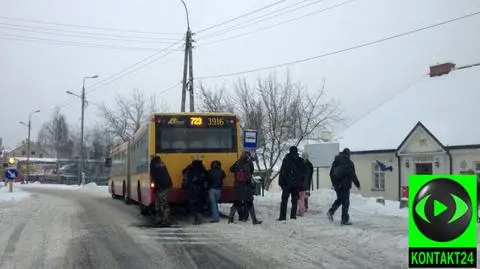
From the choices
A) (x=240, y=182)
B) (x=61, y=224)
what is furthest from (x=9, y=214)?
(x=240, y=182)

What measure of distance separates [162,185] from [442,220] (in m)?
10.1

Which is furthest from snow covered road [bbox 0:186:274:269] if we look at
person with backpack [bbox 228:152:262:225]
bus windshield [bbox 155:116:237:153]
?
bus windshield [bbox 155:116:237:153]

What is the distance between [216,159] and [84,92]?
37.6 metres

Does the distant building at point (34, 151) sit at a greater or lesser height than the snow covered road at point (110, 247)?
greater

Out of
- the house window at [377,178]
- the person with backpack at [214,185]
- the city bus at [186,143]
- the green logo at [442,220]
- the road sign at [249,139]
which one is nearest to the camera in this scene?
the green logo at [442,220]

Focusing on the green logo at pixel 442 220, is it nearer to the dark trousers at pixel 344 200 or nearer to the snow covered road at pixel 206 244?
the snow covered road at pixel 206 244

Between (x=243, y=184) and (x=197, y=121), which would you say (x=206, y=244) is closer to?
(x=243, y=184)

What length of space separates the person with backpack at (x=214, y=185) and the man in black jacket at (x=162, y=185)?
3.48ft

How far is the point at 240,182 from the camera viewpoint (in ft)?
44.3

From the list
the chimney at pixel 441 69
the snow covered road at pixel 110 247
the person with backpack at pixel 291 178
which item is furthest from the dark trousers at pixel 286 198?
the chimney at pixel 441 69

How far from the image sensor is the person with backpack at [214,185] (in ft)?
46.7

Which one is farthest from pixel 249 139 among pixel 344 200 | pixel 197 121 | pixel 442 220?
pixel 442 220

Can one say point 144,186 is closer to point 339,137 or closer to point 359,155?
point 359,155

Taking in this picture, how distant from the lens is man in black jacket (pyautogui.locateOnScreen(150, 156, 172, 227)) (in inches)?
541
